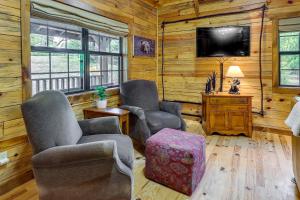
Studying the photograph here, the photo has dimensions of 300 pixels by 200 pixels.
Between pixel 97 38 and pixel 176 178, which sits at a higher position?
pixel 97 38

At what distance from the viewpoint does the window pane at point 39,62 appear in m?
2.52

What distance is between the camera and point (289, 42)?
12.1 feet

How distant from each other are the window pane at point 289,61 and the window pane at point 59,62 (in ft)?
11.4

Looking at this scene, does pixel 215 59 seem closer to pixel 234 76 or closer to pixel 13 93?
pixel 234 76

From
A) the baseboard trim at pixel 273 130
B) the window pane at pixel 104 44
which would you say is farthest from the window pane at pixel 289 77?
the window pane at pixel 104 44

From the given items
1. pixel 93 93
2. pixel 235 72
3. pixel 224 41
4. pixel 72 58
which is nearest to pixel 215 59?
pixel 224 41

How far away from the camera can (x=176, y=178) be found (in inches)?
82.3

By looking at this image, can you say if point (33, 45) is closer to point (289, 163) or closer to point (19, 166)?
point (19, 166)

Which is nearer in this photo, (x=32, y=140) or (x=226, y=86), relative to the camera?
(x=32, y=140)

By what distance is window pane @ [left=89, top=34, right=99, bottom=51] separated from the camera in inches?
129

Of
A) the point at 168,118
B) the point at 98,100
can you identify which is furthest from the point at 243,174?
the point at 98,100

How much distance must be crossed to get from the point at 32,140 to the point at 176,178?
1280 millimetres

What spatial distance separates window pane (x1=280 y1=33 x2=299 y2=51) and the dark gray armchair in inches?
83.6

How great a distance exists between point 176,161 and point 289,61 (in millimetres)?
2944
